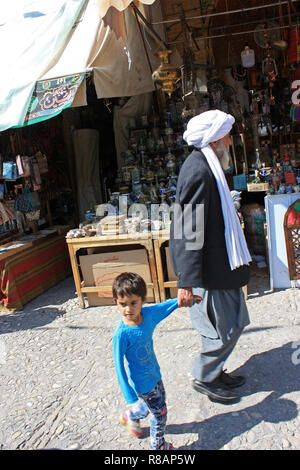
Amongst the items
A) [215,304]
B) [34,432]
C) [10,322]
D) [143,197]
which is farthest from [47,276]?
[215,304]

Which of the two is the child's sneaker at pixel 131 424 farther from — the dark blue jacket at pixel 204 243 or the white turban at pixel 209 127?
the white turban at pixel 209 127

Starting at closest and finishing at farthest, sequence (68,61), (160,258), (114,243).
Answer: (160,258) → (114,243) → (68,61)

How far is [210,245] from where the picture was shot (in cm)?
223

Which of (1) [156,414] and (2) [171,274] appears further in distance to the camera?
(2) [171,274]

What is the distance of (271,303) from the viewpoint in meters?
3.79

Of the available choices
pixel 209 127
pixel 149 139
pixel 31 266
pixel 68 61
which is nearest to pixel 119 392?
pixel 209 127

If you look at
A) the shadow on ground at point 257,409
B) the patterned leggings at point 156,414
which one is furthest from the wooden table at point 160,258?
the patterned leggings at point 156,414

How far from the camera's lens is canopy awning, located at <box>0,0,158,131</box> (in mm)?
4512

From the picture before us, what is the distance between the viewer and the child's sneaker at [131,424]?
2156 mm

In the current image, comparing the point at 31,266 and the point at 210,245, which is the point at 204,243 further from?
the point at 31,266

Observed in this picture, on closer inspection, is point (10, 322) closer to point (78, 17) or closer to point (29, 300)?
point (29, 300)

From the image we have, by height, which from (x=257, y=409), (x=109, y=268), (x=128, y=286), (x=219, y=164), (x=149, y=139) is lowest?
(x=257, y=409)

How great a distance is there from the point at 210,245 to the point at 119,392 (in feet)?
4.26

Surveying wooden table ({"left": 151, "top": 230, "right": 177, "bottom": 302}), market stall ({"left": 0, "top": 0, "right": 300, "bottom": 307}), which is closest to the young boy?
market stall ({"left": 0, "top": 0, "right": 300, "bottom": 307})
